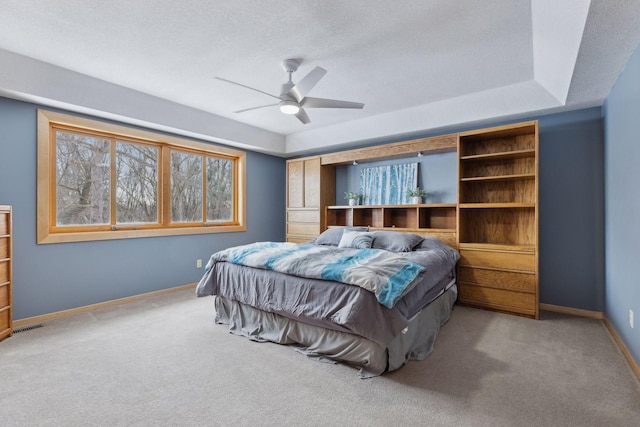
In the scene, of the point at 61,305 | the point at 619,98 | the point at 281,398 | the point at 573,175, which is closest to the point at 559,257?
the point at 573,175

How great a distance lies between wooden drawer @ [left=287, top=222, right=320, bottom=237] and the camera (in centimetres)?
539

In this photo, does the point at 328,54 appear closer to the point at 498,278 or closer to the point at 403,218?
the point at 403,218

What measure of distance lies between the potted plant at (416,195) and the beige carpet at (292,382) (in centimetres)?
192

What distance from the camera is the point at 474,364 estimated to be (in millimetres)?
2361

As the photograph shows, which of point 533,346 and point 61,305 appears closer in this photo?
point 533,346

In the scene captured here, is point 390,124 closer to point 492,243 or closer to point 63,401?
point 492,243

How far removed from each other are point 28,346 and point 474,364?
12.0 feet

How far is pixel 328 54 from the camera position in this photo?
2879mm

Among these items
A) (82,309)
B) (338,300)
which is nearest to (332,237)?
(338,300)

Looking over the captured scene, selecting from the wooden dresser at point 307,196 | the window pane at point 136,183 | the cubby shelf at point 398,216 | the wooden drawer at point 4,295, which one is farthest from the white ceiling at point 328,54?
the wooden drawer at point 4,295

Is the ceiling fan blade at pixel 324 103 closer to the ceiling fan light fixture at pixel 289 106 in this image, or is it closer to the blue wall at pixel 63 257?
the ceiling fan light fixture at pixel 289 106

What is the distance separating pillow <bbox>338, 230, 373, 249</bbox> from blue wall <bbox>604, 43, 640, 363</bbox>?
2.35 m

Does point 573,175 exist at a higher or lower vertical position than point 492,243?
higher

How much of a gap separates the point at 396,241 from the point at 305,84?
2.14 meters
